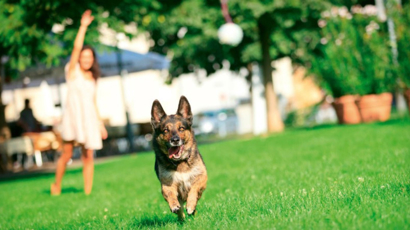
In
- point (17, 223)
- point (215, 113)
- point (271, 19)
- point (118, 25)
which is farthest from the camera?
point (215, 113)

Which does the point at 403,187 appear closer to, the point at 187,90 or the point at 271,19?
the point at 271,19

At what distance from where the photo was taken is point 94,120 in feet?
31.4

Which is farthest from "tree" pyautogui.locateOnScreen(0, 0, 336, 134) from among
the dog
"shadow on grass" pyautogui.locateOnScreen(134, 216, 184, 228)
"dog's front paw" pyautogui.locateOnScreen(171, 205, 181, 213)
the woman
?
"dog's front paw" pyautogui.locateOnScreen(171, 205, 181, 213)

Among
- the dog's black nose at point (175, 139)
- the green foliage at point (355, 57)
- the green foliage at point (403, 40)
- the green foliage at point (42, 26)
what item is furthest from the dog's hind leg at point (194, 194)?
the green foliage at point (355, 57)

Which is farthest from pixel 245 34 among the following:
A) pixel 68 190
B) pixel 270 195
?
pixel 270 195

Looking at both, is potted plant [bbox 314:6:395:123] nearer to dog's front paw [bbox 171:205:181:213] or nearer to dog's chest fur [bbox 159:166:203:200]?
dog's chest fur [bbox 159:166:203:200]

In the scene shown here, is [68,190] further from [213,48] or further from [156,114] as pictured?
[213,48]

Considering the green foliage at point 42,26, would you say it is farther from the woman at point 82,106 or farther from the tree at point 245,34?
the tree at point 245,34

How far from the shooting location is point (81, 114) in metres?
9.48

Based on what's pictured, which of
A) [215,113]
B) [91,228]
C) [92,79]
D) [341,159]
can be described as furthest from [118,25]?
[215,113]

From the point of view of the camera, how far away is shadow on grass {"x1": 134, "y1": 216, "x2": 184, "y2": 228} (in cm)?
577

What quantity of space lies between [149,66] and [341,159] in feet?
40.0

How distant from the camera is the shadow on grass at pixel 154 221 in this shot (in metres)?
5.77

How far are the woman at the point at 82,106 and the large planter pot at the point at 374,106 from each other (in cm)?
1185
